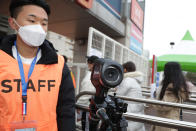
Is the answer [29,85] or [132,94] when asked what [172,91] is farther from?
[29,85]

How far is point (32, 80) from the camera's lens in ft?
3.63

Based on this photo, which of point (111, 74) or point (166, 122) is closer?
point (111, 74)

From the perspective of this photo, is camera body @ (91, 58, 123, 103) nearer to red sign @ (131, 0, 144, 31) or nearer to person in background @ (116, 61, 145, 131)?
person in background @ (116, 61, 145, 131)

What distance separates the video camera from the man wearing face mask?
292 mm

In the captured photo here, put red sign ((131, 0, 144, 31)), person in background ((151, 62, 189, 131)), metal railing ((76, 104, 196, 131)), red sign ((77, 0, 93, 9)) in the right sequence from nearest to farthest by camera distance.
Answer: metal railing ((76, 104, 196, 131))
person in background ((151, 62, 189, 131))
red sign ((77, 0, 93, 9))
red sign ((131, 0, 144, 31))

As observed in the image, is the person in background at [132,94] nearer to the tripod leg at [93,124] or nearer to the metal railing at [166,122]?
the metal railing at [166,122]

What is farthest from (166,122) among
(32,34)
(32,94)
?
(32,34)

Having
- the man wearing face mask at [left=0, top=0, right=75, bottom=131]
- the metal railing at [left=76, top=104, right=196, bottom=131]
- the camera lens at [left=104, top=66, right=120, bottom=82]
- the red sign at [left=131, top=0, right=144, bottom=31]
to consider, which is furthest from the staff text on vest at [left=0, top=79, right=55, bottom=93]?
the red sign at [left=131, top=0, right=144, bottom=31]

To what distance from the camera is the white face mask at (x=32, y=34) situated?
1219 mm

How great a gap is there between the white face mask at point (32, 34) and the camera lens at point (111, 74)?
575mm

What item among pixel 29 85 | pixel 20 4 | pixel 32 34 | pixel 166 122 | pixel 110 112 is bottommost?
pixel 166 122

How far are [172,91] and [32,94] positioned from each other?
181 centimetres

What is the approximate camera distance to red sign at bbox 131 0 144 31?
7.48m

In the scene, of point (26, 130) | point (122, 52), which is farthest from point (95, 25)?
point (26, 130)
